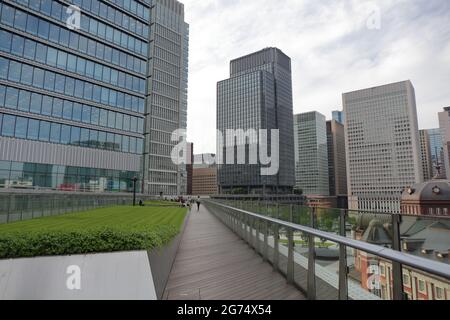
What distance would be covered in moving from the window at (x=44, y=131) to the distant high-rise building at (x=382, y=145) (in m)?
155

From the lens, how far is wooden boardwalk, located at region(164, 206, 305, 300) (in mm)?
5613

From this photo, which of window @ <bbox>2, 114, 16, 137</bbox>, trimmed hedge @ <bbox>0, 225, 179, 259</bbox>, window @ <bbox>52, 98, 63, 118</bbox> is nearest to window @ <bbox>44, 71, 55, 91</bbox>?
window @ <bbox>52, 98, 63, 118</bbox>

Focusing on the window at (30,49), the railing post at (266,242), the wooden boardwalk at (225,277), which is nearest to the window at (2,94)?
the window at (30,49)

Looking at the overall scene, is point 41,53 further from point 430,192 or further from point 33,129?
point 430,192

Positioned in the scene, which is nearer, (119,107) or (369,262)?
(369,262)

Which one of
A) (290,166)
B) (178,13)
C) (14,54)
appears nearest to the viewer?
(14,54)

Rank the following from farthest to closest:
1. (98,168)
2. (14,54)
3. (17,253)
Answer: (98,168), (14,54), (17,253)

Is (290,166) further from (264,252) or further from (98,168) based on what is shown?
(264,252)

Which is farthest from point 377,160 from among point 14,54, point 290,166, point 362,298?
point 362,298

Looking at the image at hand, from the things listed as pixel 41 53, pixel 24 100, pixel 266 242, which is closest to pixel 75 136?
pixel 24 100

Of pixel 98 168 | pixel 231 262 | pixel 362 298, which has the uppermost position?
pixel 98 168

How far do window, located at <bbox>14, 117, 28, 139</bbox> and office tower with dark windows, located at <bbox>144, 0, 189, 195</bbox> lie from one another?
63.3 m
